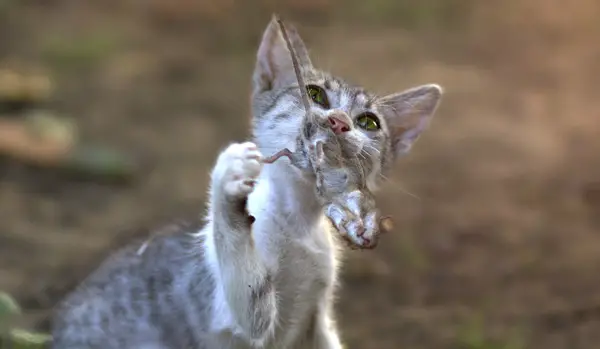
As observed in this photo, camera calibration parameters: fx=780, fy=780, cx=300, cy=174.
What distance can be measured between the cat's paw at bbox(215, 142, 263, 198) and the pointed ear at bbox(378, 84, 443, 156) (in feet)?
2.72

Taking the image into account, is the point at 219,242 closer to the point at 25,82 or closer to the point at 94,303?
the point at 94,303

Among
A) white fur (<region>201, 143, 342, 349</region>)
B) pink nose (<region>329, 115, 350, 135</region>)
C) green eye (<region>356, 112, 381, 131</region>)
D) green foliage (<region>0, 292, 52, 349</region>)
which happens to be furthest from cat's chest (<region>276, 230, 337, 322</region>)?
green foliage (<region>0, 292, 52, 349</region>)

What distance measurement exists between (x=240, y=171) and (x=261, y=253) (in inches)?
18.1

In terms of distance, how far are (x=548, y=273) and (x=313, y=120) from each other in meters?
2.51

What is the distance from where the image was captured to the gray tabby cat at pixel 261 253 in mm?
2457

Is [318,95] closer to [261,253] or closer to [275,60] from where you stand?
[275,60]

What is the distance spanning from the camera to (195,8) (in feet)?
26.0

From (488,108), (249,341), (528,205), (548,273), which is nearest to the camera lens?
(249,341)

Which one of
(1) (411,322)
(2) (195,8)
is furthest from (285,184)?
(2) (195,8)

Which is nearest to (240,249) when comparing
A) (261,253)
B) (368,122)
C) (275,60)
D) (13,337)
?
(261,253)

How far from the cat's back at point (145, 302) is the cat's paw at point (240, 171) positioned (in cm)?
55

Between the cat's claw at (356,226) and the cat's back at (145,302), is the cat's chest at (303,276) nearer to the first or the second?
the cat's back at (145,302)

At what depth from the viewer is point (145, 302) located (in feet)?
9.64

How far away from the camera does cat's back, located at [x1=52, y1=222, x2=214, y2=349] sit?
2.83 metres
